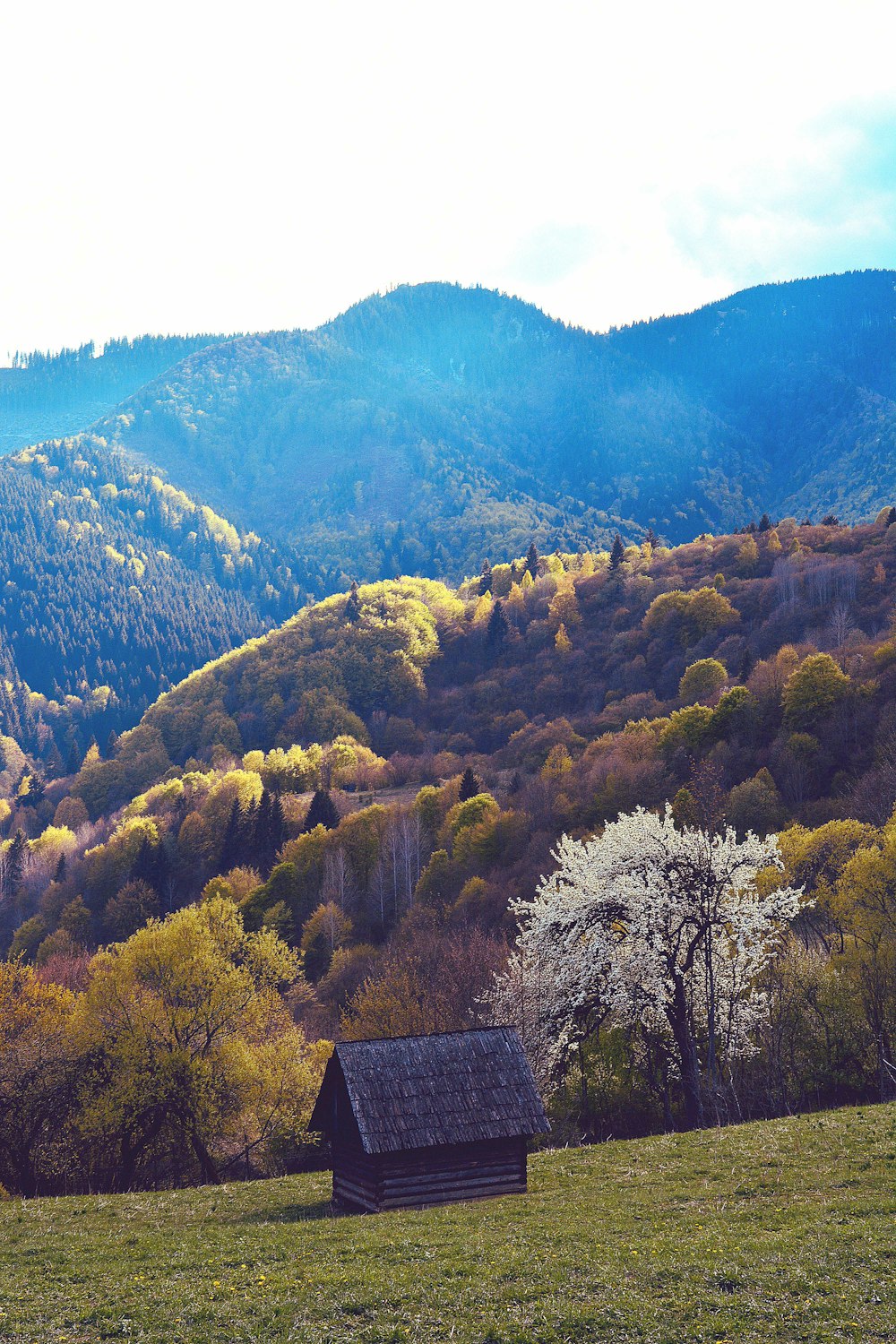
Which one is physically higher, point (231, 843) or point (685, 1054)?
point (231, 843)

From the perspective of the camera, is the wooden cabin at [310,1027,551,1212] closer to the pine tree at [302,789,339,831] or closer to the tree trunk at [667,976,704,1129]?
the tree trunk at [667,976,704,1129]

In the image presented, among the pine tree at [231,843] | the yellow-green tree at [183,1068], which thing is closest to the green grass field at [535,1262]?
the yellow-green tree at [183,1068]

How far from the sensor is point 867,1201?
1956cm

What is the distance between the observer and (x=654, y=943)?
3712cm

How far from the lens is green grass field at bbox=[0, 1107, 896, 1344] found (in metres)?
15.7

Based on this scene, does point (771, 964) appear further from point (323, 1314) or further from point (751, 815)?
point (751, 815)

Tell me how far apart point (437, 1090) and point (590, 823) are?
78551 millimetres

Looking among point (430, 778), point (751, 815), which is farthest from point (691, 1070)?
point (430, 778)

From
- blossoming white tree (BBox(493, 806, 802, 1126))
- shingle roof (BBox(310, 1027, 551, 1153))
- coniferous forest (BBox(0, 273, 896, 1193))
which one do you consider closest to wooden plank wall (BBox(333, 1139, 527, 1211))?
shingle roof (BBox(310, 1027, 551, 1153))

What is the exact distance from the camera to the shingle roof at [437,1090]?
86.4 feet

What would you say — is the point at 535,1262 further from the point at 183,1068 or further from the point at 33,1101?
the point at 33,1101

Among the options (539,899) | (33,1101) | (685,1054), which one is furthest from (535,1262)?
(33,1101)

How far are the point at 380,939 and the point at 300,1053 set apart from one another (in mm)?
61977

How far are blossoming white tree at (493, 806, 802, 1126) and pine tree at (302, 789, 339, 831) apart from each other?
97.6 metres
